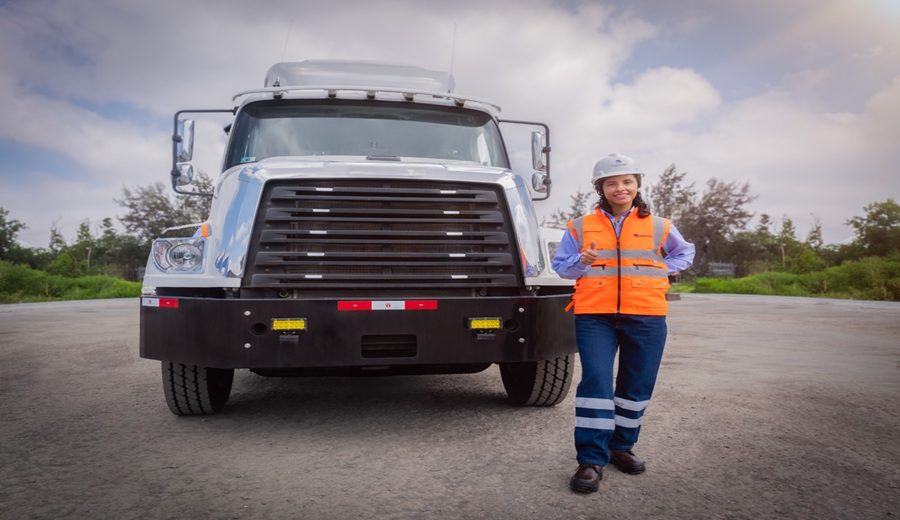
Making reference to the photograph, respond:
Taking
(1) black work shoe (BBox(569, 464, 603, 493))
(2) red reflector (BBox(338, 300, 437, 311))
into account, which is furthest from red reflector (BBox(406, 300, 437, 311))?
(1) black work shoe (BBox(569, 464, 603, 493))

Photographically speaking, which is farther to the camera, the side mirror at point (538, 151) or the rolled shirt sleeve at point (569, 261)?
the side mirror at point (538, 151)

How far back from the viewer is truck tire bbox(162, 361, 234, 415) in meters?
4.78

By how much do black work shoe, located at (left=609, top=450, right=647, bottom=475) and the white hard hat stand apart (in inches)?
59.2

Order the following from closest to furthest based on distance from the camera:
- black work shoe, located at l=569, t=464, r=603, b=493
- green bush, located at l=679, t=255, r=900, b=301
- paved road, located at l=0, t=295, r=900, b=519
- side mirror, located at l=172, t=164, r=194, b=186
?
paved road, located at l=0, t=295, r=900, b=519, black work shoe, located at l=569, t=464, r=603, b=493, side mirror, located at l=172, t=164, r=194, b=186, green bush, located at l=679, t=255, r=900, b=301

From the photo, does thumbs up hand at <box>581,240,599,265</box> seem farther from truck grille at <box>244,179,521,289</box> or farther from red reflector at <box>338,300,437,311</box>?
red reflector at <box>338,300,437,311</box>

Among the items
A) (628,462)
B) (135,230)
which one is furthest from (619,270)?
(135,230)

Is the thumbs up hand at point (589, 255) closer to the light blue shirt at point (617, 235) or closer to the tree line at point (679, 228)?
the light blue shirt at point (617, 235)

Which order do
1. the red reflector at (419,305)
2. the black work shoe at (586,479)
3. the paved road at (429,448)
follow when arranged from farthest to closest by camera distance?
the red reflector at (419,305) → the black work shoe at (586,479) → the paved road at (429,448)

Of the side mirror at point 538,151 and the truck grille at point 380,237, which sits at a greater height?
the side mirror at point 538,151

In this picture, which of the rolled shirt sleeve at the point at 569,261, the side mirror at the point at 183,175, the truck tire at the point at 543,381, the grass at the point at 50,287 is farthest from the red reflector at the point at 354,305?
the grass at the point at 50,287

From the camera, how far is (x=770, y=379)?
6520 millimetres

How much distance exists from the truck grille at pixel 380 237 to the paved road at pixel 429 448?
103 cm

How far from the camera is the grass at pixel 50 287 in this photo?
75.1 ft

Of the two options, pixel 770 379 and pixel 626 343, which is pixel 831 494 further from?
pixel 770 379
